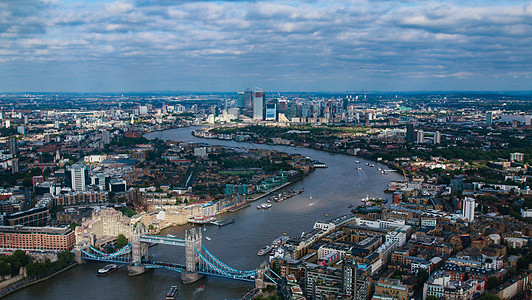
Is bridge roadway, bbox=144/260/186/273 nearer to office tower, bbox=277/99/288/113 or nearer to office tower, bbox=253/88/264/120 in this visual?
office tower, bbox=253/88/264/120

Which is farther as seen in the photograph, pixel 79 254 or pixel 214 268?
pixel 79 254

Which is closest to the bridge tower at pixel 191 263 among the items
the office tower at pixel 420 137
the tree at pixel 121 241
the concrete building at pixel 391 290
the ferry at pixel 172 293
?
the ferry at pixel 172 293

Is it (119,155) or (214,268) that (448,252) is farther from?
(119,155)

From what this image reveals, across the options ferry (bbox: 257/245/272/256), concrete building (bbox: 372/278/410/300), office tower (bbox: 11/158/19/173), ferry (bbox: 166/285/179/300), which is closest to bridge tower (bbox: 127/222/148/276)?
ferry (bbox: 166/285/179/300)

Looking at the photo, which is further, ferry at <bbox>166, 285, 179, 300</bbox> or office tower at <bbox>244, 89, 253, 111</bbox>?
office tower at <bbox>244, 89, 253, 111</bbox>

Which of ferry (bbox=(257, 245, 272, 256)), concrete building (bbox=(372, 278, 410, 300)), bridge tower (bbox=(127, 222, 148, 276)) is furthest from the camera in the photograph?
ferry (bbox=(257, 245, 272, 256))

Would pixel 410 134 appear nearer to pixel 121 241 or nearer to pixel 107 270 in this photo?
pixel 121 241

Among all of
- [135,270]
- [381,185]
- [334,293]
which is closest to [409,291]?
[334,293]
